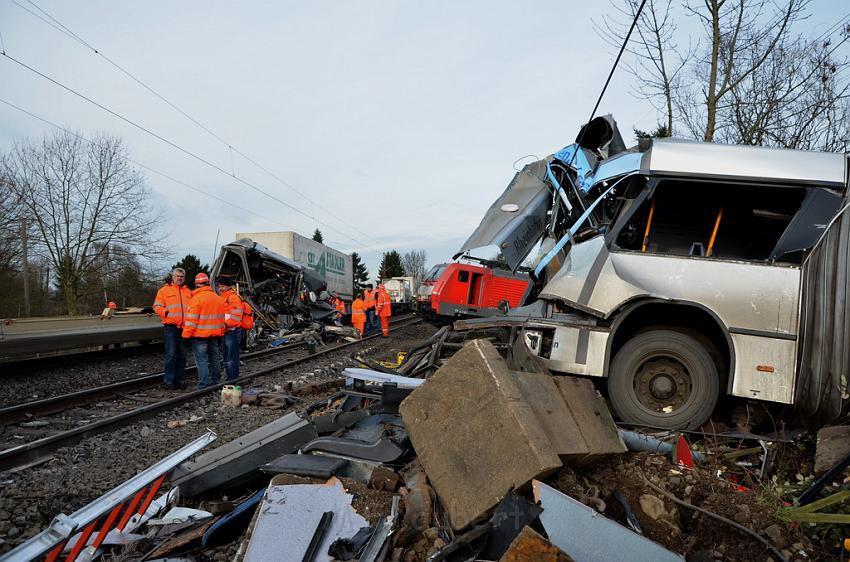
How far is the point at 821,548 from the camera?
2.77 metres

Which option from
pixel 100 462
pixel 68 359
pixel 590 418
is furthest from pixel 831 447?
pixel 68 359

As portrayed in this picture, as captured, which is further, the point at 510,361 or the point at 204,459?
the point at 510,361

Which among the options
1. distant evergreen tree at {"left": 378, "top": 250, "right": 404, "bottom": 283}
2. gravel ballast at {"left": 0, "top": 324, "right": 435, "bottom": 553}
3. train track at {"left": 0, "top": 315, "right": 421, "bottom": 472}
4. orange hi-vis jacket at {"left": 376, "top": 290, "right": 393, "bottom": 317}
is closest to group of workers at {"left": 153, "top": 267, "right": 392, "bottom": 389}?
train track at {"left": 0, "top": 315, "right": 421, "bottom": 472}

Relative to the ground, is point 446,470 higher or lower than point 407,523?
higher

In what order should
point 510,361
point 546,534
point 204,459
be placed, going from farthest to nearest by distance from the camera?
1. point 510,361
2. point 204,459
3. point 546,534

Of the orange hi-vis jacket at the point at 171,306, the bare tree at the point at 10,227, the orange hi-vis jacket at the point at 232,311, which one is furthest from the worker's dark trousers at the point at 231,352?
the bare tree at the point at 10,227

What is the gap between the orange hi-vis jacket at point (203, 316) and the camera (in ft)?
26.2

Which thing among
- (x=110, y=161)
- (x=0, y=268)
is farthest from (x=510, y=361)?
(x=110, y=161)

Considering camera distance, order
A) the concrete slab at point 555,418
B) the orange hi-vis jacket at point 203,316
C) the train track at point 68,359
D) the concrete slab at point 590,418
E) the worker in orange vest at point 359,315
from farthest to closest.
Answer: the worker in orange vest at point 359,315 < the train track at point 68,359 < the orange hi-vis jacket at point 203,316 < the concrete slab at point 590,418 < the concrete slab at point 555,418

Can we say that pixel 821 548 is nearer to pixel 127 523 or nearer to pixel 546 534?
pixel 546 534

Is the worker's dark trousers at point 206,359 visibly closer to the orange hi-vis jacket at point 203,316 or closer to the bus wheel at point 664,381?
the orange hi-vis jacket at point 203,316

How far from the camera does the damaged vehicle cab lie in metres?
4.15

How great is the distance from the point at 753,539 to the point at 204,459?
361 cm

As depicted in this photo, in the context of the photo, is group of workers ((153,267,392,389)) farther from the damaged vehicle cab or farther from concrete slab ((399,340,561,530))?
concrete slab ((399,340,561,530))
